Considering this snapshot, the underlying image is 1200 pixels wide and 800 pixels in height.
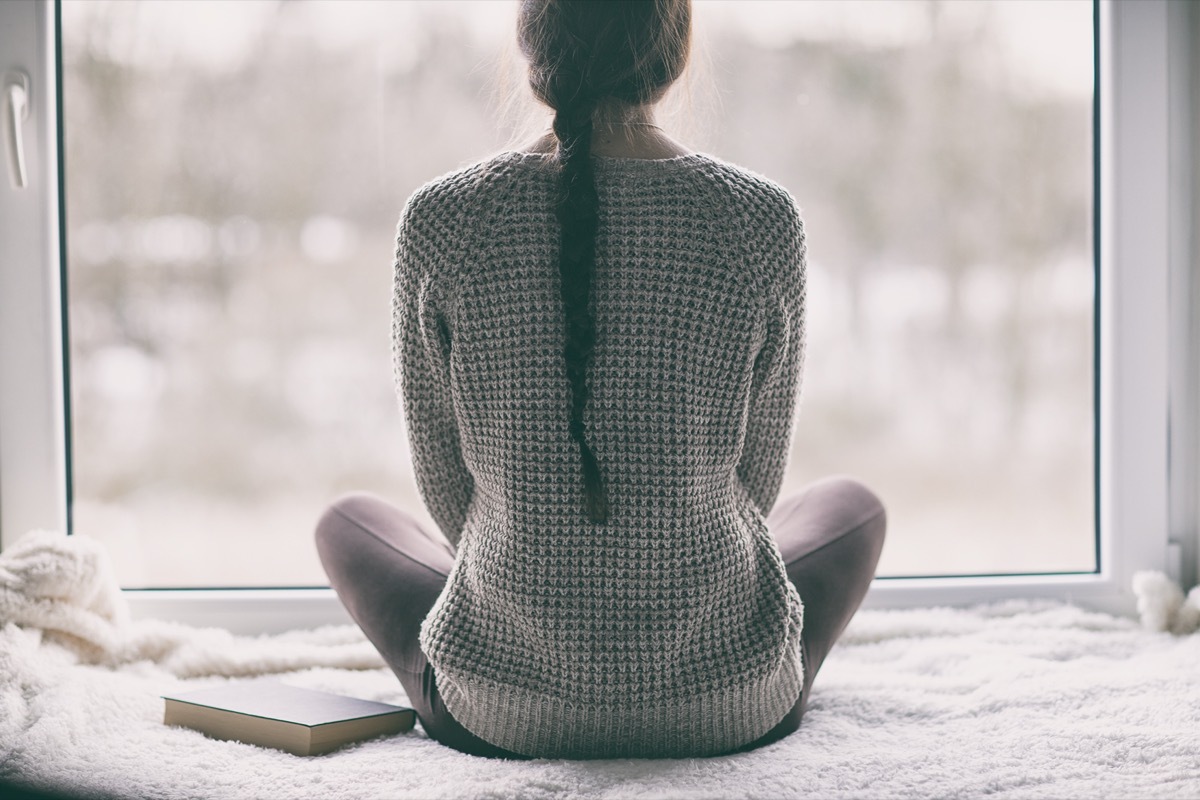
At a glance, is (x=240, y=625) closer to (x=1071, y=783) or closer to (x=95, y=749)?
(x=95, y=749)

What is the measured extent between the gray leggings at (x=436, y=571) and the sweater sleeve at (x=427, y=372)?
0.08 metres

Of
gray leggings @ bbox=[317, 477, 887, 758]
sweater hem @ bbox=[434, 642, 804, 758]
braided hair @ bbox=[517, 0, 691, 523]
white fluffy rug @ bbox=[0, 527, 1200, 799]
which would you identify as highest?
braided hair @ bbox=[517, 0, 691, 523]

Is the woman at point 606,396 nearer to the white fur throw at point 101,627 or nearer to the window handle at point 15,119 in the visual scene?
the white fur throw at point 101,627

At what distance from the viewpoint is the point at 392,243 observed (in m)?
1.49

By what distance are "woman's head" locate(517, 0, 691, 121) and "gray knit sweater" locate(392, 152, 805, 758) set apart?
0.22 ft

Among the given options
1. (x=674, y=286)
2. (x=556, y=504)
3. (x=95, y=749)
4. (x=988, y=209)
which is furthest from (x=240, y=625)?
(x=988, y=209)

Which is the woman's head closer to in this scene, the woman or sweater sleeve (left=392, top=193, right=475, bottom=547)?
the woman

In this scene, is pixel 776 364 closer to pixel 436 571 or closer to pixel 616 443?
pixel 616 443

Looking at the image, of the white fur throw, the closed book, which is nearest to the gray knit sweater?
the closed book

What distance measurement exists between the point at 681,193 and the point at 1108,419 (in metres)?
0.94

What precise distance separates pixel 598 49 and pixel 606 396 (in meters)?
0.32

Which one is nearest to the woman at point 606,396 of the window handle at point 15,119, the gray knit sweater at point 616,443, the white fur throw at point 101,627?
the gray knit sweater at point 616,443

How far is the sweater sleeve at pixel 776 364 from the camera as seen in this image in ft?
3.02

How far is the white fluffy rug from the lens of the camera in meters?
0.86
